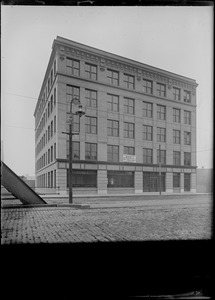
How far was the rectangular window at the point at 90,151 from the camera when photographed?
2558 centimetres

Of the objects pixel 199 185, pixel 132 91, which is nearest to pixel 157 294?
pixel 132 91

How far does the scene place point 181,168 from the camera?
31031 millimetres

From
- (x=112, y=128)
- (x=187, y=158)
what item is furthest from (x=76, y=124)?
(x=187, y=158)

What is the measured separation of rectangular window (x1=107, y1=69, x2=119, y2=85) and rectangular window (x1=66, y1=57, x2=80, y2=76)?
12.0 feet

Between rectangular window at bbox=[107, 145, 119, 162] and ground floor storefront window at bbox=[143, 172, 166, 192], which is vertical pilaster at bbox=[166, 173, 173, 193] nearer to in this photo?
ground floor storefront window at bbox=[143, 172, 166, 192]

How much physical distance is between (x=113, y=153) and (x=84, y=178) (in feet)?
14.5

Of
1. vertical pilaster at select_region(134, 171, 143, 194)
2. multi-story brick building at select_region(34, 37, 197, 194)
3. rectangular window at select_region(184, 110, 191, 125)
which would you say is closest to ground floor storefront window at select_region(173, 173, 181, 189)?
multi-story brick building at select_region(34, 37, 197, 194)

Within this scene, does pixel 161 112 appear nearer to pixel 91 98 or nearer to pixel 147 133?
pixel 147 133

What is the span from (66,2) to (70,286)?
3.17 metres

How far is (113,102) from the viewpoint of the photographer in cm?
2719

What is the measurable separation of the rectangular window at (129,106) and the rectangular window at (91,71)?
4793mm

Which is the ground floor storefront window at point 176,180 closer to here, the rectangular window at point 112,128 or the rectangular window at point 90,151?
the rectangular window at point 112,128

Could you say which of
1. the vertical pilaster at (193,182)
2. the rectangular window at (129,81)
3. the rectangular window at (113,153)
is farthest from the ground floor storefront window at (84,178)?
the vertical pilaster at (193,182)

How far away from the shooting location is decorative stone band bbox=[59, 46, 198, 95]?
77.6 feet
